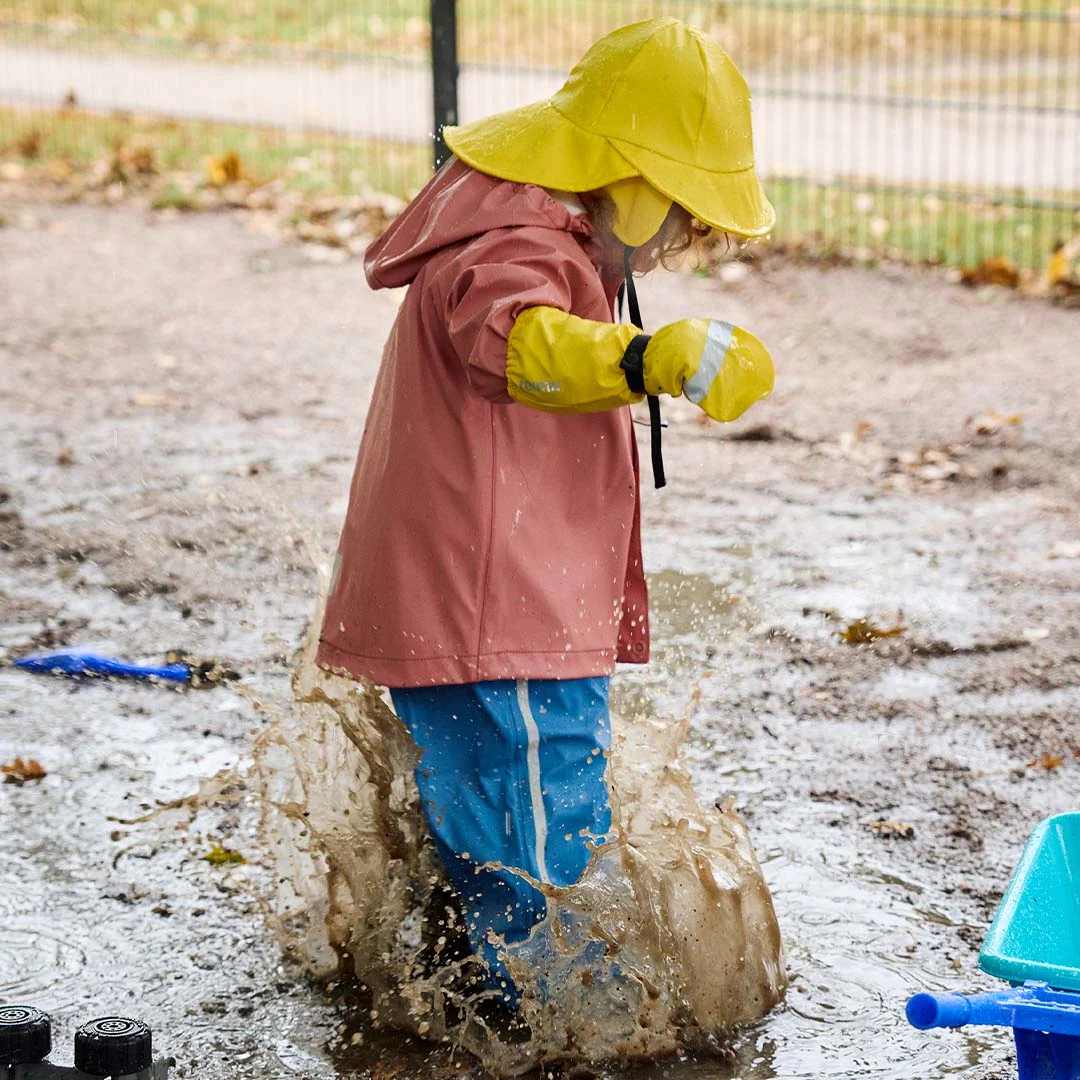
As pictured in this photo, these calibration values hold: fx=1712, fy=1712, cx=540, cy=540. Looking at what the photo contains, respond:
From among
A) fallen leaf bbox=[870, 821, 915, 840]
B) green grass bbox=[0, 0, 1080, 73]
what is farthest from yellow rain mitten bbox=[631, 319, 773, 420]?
green grass bbox=[0, 0, 1080, 73]

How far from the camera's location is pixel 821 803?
139 inches

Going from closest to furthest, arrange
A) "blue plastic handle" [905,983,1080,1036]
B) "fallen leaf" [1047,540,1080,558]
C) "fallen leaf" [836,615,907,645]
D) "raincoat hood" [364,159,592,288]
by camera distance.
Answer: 1. "blue plastic handle" [905,983,1080,1036]
2. "raincoat hood" [364,159,592,288]
3. "fallen leaf" [836,615,907,645]
4. "fallen leaf" [1047,540,1080,558]

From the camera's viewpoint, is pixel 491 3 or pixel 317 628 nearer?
pixel 317 628

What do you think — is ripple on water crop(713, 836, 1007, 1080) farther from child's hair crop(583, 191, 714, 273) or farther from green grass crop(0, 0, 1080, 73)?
green grass crop(0, 0, 1080, 73)

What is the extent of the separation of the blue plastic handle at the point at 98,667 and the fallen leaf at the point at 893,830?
66.3 inches

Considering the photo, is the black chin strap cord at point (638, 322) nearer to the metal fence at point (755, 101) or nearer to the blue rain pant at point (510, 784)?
the blue rain pant at point (510, 784)

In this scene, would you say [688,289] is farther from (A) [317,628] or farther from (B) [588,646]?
(B) [588,646]

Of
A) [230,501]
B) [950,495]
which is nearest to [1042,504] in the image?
[950,495]

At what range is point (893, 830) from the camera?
3.42 m

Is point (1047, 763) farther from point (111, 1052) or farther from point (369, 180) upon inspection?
point (369, 180)

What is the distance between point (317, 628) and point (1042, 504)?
2850 millimetres

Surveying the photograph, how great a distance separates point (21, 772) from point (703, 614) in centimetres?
177

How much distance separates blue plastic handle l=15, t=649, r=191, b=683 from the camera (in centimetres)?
412

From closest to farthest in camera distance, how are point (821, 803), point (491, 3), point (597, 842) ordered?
point (597, 842) < point (821, 803) < point (491, 3)
